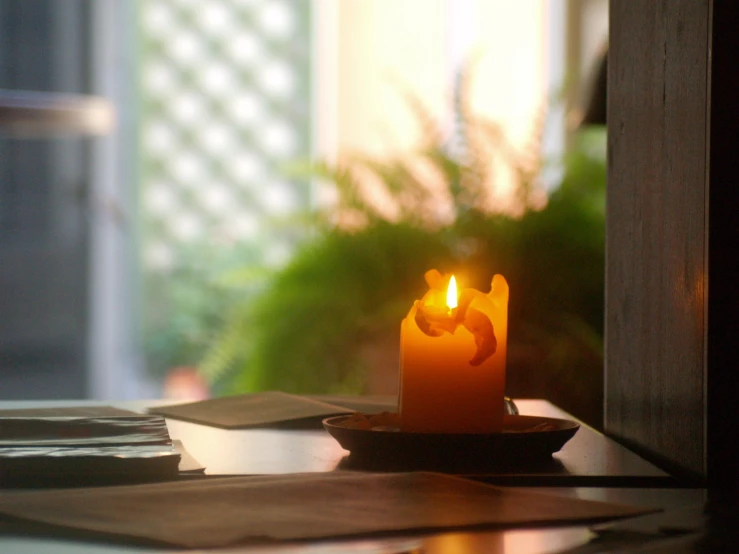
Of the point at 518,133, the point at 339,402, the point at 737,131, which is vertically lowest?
the point at 339,402

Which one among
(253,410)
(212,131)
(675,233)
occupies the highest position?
(212,131)

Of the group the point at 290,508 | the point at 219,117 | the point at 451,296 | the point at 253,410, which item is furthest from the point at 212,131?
the point at 290,508

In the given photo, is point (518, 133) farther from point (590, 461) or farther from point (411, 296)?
point (590, 461)

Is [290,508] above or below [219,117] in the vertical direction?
below

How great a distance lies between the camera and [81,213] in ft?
10.2

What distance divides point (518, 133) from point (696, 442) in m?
2.44

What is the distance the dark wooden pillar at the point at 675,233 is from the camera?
0.56 m

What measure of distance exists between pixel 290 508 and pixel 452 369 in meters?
0.17

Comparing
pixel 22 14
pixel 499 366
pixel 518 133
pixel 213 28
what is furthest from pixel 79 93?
pixel 499 366

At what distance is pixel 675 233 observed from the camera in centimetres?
62

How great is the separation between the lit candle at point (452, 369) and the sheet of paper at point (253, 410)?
19 centimetres

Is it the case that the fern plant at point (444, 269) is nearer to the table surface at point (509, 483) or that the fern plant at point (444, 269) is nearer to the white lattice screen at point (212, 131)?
the table surface at point (509, 483)

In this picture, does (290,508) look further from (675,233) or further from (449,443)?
(675,233)

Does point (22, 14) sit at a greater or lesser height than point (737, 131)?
greater
